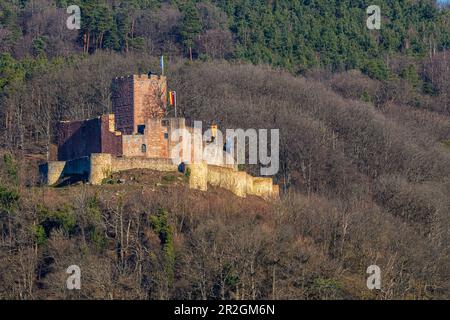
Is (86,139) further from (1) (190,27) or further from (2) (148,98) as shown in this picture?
(1) (190,27)

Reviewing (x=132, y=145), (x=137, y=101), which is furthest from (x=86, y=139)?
(x=137, y=101)

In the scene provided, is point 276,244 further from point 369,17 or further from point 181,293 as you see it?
point 369,17

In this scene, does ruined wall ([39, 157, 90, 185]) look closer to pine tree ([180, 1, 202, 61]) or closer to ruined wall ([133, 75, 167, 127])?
ruined wall ([133, 75, 167, 127])

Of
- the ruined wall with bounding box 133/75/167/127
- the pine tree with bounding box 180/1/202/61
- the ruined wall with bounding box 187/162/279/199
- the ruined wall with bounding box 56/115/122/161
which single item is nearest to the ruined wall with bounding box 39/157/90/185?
the ruined wall with bounding box 56/115/122/161

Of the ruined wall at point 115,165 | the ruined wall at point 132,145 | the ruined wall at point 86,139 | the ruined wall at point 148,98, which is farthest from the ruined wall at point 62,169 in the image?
the ruined wall at point 148,98

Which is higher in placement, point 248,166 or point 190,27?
point 190,27

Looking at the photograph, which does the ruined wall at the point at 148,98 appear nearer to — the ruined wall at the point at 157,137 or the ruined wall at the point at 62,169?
the ruined wall at the point at 157,137

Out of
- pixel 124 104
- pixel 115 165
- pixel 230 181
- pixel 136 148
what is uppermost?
pixel 124 104

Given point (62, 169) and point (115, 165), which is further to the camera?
point (62, 169)
